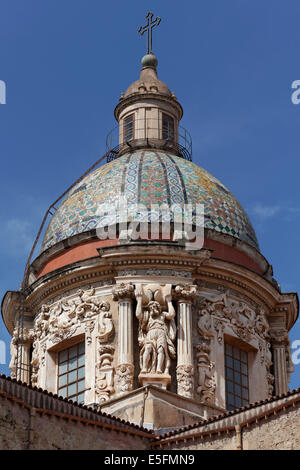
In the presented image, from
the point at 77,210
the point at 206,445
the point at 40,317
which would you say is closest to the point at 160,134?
the point at 77,210

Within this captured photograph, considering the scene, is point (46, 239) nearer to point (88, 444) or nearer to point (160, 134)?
point (160, 134)

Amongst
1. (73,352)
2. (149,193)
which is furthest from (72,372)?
(149,193)

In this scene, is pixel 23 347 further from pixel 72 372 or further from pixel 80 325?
pixel 80 325

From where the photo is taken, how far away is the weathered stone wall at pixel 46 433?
2759 cm

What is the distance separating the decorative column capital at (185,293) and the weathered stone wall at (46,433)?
785 cm

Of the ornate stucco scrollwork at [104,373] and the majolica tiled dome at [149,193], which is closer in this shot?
the ornate stucco scrollwork at [104,373]

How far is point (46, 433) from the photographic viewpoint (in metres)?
28.4

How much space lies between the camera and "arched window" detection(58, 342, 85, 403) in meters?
37.3

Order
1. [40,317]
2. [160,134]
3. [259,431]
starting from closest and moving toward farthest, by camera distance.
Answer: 1. [259,431]
2. [40,317]
3. [160,134]

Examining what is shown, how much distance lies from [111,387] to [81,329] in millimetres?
2423

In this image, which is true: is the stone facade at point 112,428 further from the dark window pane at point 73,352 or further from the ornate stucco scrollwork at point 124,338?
the dark window pane at point 73,352

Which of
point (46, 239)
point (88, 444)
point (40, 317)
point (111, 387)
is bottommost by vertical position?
point (88, 444)

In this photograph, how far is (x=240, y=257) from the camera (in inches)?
1575

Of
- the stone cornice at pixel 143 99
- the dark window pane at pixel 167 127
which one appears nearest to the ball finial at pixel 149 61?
the stone cornice at pixel 143 99
